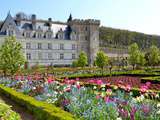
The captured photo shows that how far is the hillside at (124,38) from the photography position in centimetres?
9306

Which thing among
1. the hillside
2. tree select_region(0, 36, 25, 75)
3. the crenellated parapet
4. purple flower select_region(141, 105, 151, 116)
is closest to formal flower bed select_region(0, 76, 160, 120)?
purple flower select_region(141, 105, 151, 116)

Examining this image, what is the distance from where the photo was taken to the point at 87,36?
2450 inches

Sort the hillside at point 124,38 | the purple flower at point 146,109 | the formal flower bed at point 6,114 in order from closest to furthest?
the formal flower bed at point 6,114, the purple flower at point 146,109, the hillside at point 124,38

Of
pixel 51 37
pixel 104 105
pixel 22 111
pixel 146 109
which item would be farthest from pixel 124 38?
pixel 146 109

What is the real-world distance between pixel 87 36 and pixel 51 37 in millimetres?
7102

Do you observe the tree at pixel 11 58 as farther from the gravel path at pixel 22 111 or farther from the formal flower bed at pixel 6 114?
the formal flower bed at pixel 6 114

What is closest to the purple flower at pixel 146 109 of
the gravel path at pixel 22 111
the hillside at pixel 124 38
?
the gravel path at pixel 22 111

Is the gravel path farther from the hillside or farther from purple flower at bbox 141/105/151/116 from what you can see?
the hillside

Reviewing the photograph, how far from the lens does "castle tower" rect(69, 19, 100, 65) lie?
61.3 metres

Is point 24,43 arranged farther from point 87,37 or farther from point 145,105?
point 145,105

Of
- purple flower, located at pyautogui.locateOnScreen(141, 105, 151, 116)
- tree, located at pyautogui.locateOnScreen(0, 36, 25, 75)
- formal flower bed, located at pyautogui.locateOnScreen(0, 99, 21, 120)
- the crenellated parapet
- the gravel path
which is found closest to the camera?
formal flower bed, located at pyautogui.locateOnScreen(0, 99, 21, 120)

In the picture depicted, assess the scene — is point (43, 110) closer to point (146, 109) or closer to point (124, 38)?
point (146, 109)

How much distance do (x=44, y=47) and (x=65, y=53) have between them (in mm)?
4214

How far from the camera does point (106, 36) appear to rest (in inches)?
3669
